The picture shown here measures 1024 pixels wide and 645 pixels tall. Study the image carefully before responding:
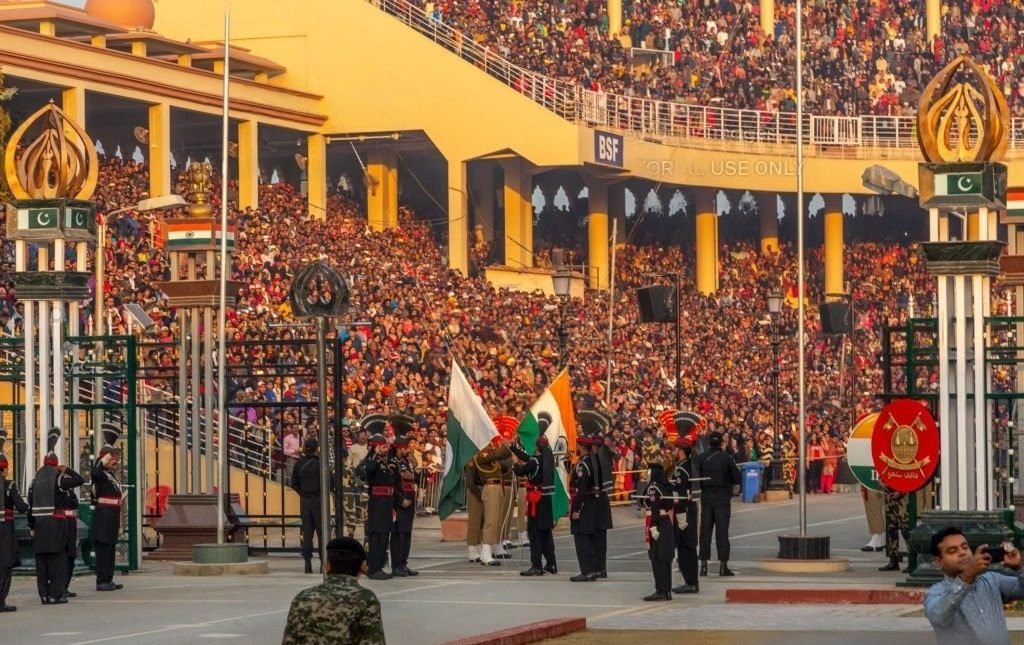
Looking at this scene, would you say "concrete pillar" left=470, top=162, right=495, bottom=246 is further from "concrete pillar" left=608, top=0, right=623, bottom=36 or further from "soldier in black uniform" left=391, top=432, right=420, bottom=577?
"soldier in black uniform" left=391, top=432, right=420, bottom=577

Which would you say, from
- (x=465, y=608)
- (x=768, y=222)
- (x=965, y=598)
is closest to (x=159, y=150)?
(x=768, y=222)

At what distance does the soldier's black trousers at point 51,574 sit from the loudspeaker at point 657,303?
22.1 metres

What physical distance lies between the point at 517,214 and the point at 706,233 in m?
7.98

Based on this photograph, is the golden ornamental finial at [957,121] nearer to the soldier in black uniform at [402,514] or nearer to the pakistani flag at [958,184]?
the pakistani flag at [958,184]

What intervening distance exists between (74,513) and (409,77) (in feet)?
116

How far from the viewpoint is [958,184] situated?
21.0m

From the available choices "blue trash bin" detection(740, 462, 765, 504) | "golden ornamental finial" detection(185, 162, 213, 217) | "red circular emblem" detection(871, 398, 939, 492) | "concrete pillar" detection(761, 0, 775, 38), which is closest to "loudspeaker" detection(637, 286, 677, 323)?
"blue trash bin" detection(740, 462, 765, 504)

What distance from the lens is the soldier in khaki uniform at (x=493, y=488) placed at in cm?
2634

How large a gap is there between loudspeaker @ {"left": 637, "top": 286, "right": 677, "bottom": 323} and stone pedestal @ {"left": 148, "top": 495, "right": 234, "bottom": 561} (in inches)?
648

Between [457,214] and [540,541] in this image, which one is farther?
[457,214]

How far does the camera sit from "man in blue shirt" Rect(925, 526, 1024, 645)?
31.2ft

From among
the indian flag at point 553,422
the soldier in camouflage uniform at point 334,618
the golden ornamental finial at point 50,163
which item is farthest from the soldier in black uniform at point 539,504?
the soldier in camouflage uniform at point 334,618

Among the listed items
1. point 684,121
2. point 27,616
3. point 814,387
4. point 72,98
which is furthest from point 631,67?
point 27,616

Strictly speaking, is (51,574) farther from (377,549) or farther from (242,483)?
(242,483)
